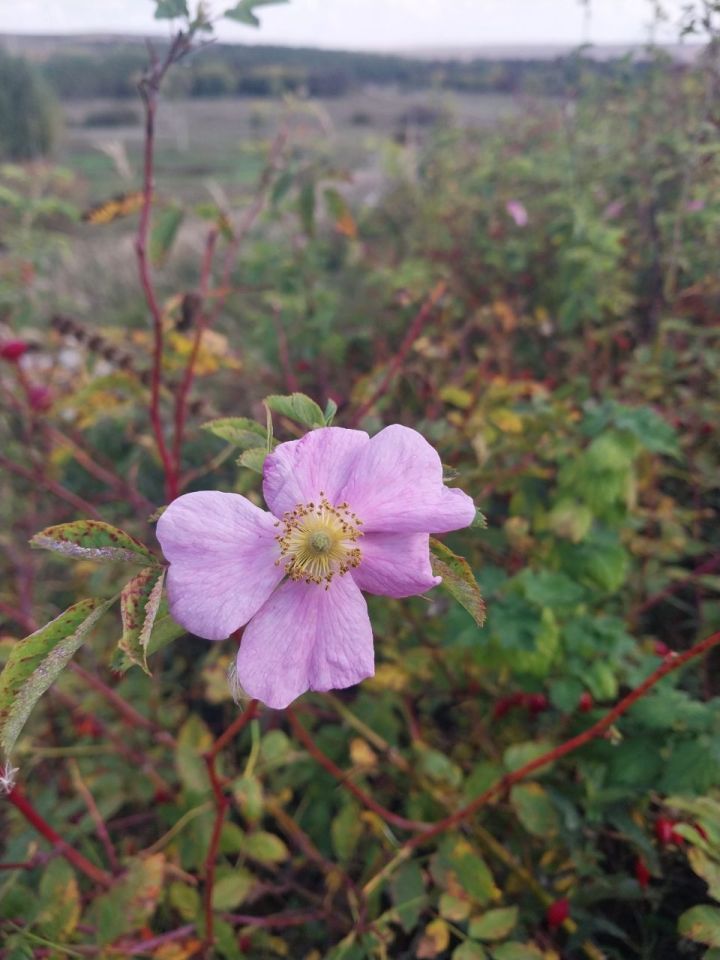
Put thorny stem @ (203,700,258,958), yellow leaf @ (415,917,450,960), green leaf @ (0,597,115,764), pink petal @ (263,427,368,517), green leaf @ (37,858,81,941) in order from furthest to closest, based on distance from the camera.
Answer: yellow leaf @ (415,917,450,960), green leaf @ (37,858,81,941), thorny stem @ (203,700,258,958), pink petal @ (263,427,368,517), green leaf @ (0,597,115,764)

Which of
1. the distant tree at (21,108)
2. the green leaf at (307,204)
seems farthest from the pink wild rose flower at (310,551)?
the distant tree at (21,108)

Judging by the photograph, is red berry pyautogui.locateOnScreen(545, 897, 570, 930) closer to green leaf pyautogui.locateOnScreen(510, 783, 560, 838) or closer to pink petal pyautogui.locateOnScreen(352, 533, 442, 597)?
green leaf pyautogui.locateOnScreen(510, 783, 560, 838)

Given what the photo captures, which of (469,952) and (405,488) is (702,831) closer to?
(469,952)

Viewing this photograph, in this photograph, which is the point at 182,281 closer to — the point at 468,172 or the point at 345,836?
the point at 468,172

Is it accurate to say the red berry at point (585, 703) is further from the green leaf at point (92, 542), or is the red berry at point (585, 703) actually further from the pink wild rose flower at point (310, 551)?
the green leaf at point (92, 542)

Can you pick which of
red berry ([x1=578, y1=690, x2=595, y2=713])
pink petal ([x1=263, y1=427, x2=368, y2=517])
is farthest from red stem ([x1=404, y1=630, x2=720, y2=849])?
pink petal ([x1=263, y1=427, x2=368, y2=517])

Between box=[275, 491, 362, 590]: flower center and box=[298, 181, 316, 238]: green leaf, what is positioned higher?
box=[298, 181, 316, 238]: green leaf
